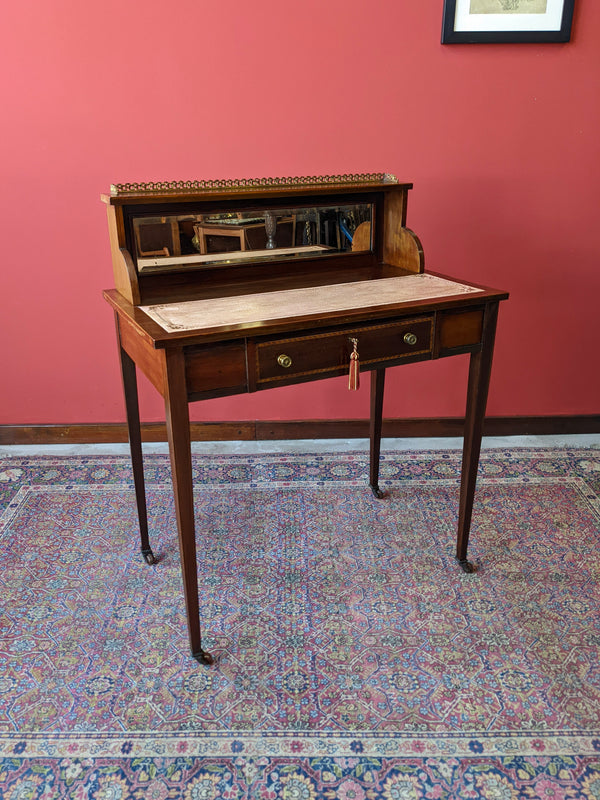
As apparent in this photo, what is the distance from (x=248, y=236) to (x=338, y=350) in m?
0.61

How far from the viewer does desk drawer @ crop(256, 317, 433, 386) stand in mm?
1696

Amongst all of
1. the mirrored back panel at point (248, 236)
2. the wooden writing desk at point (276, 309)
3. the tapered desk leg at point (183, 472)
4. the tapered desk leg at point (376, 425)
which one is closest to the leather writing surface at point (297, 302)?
the wooden writing desk at point (276, 309)

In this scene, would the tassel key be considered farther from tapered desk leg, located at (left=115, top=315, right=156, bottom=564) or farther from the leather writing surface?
tapered desk leg, located at (left=115, top=315, right=156, bottom=564)

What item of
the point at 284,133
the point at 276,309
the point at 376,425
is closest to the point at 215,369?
the point at 276,309

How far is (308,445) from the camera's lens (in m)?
3.16

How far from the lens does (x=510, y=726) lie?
1.65 m

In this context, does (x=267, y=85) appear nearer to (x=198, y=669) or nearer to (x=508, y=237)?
(x=508, y=237)

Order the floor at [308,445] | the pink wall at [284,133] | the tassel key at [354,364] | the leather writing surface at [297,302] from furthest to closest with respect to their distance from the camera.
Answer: the floor at [308,445] < the pink wall at [284,133] < the tassel key at [354,364] < the leather writing surface at [297,302]

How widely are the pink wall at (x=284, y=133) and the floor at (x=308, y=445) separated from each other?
28 centimetres

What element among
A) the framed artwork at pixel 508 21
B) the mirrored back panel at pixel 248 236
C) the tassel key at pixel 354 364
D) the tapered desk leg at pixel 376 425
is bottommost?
the tapered desk leg at pixel 376 425

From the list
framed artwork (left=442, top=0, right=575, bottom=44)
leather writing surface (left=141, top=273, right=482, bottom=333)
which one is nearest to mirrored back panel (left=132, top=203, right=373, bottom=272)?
leather writing surface (left=141, top=273, right=482, bottom=333)

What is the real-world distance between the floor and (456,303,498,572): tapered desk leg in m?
0.93

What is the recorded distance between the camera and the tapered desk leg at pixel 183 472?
158cm

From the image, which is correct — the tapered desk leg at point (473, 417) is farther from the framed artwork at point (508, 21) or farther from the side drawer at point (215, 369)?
the framed artwork at point (508, 21)
